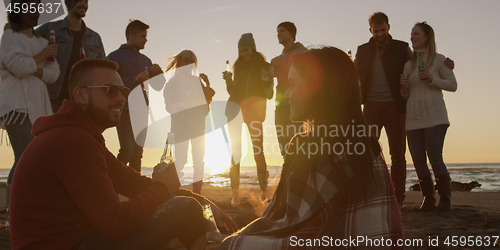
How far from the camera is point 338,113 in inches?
75.7

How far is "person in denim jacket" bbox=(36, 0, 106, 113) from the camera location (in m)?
4.58

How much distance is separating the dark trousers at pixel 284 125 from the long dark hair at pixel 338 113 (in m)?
3.74

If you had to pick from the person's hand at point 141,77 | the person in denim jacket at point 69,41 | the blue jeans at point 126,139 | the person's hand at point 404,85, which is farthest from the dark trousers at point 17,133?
the person's hand at point 404,85

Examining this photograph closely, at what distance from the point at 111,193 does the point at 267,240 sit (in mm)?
898

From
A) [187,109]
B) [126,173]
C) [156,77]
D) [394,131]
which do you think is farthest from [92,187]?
[394,131]

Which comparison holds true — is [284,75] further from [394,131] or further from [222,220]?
[222,220]

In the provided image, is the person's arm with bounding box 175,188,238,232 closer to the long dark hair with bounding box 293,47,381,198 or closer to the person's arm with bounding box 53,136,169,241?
the person's arm with bounding box 53,136,169,241

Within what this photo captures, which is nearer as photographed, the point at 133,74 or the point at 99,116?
the point at 99,116

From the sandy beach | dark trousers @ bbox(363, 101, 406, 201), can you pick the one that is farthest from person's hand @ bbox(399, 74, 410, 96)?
the sandy beach

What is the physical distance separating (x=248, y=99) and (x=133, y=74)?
1.83 meters

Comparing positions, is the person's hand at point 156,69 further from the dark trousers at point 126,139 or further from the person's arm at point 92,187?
the person's arm at point 92,187

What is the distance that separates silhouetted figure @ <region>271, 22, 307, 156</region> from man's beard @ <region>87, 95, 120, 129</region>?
3.66 meters

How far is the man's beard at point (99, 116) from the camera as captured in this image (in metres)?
2.42

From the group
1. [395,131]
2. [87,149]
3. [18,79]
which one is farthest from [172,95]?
[87,149]
